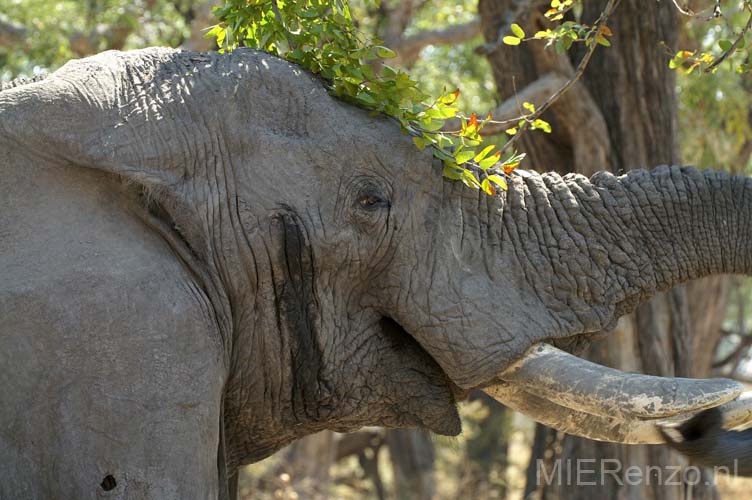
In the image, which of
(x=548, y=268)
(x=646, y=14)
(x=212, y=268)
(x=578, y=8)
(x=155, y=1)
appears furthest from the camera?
(x=155, y=1)

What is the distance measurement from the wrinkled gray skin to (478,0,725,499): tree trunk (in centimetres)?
313

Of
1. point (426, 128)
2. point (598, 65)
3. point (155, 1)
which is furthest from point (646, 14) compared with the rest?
point (155, 1)

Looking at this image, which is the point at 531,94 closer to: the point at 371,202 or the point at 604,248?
the point at 604,248

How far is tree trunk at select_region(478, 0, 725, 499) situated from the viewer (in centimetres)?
645

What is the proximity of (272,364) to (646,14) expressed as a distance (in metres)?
4.01

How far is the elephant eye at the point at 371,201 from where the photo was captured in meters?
3.12

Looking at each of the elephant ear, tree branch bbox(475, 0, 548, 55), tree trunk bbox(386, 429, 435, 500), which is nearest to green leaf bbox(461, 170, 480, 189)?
the elephant ear

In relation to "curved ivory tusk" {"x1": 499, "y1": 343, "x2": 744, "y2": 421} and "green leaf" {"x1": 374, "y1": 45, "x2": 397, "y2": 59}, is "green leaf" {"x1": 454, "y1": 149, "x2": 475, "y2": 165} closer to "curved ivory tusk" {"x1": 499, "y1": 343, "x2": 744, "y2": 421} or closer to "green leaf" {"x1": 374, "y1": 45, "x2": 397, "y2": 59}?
"green leaf" {"x1": 374, "y1": 45, "x2": 397, "y2": 59}

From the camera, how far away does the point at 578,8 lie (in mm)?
6969

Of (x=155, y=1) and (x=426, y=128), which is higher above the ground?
(x=155, y=1)

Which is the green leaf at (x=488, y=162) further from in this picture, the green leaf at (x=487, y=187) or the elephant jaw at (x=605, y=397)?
the elephant jaw at (x=605, y=397)

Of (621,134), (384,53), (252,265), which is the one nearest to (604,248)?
(384,53)

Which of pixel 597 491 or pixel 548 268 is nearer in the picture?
pixel 548 268

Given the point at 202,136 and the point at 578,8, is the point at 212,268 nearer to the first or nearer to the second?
the point at 202,136
